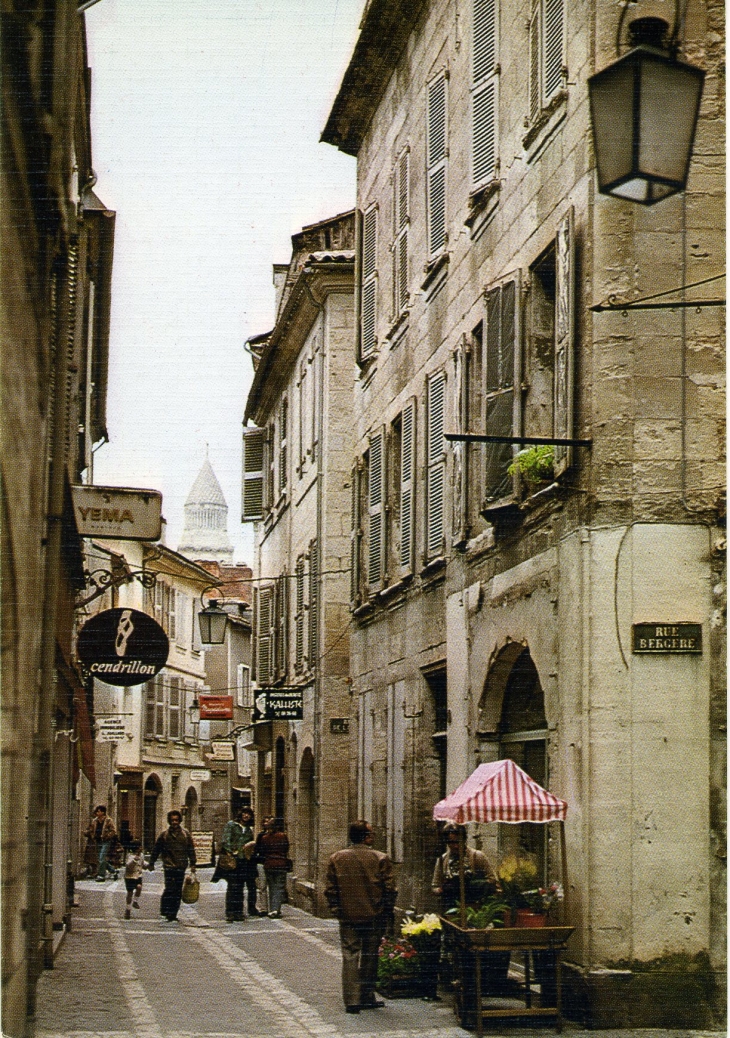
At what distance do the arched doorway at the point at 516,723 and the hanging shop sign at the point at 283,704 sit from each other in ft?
34.8

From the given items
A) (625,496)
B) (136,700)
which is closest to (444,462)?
(625,496)

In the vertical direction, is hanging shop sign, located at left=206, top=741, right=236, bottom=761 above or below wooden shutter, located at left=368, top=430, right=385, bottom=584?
below

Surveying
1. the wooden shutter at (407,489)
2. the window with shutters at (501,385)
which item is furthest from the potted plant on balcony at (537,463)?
the wooden shutter at (407,489)

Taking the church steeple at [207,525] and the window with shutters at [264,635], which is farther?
the church steeple at [207,525]

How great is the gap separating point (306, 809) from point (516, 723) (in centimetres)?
1475

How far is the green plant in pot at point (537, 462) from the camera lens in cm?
1348

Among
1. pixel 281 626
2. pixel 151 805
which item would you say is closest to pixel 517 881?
pixel 281 626

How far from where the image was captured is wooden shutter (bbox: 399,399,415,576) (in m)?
19.5

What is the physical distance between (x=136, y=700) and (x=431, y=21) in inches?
1255

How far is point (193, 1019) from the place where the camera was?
12.9 m

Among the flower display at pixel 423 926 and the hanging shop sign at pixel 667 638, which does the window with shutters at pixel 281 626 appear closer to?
the flower display at pixel 423 926

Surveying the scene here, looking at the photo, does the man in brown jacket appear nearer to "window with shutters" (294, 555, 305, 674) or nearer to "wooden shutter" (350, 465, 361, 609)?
"wooden shutter" (350, 465, 361, 609)

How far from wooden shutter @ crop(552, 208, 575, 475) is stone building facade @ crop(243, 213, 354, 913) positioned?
12.9 metres

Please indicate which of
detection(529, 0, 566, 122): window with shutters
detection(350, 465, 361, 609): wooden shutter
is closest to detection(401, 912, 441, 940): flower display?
detection(529, 0, 566, 122): window with shutters
